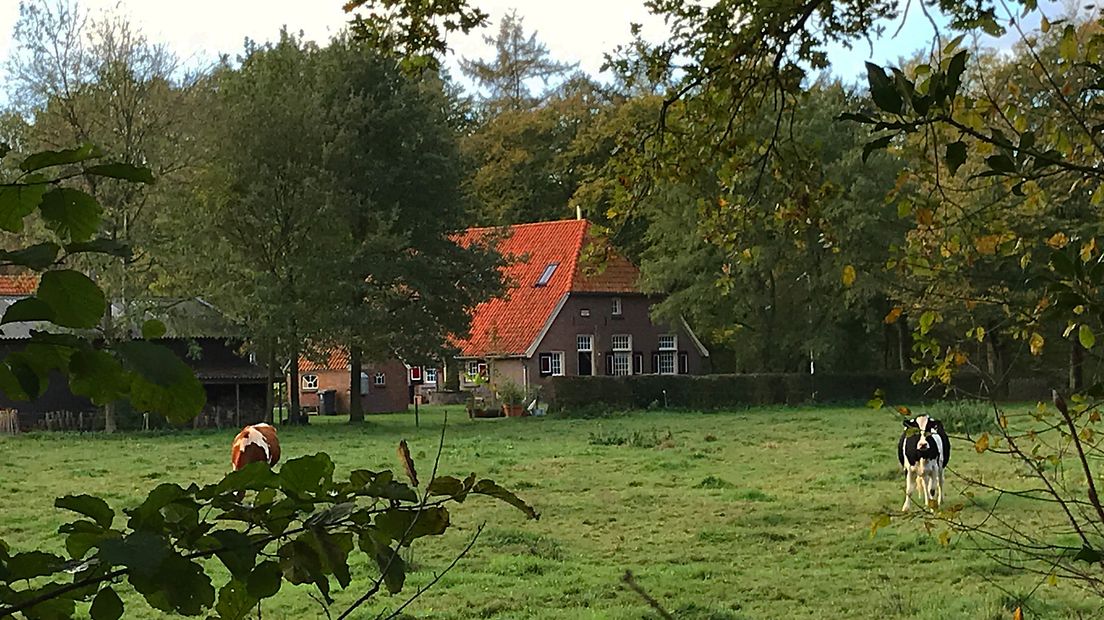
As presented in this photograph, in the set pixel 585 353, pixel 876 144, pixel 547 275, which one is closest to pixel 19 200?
pixel 876 144

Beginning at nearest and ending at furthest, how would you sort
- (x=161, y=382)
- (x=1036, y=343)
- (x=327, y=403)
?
1. (x=161, y=382)
2. (x=1036, y=343)
3. (x=327, y=403)

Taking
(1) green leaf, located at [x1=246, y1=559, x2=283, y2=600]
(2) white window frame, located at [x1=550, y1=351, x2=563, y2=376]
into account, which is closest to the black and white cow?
(1) green leaf, located at [x1=246, y1=559, x2=283, y2=600]

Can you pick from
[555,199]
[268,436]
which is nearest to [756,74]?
[268,436]

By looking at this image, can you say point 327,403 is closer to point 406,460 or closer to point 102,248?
point 406,460

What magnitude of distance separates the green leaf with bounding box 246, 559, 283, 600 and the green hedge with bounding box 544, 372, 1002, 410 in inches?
1370

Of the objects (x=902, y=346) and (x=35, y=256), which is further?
(x=902, y=346)

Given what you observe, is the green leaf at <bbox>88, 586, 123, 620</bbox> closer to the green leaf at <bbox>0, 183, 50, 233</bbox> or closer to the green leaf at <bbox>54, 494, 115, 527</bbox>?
the green leaf at <bbox>54, 494, 115, 527</bbox>

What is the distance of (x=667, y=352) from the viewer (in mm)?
44875

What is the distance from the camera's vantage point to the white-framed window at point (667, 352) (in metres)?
44.8

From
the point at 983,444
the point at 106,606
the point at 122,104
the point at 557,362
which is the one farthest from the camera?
the point at 557,362

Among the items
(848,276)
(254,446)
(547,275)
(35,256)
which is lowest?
(254,446)

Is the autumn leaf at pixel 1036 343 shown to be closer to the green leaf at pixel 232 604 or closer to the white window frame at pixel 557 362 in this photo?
the green leaf at pixel 232 604

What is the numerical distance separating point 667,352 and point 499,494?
143ft

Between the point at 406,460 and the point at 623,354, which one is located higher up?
the point at 623,354
